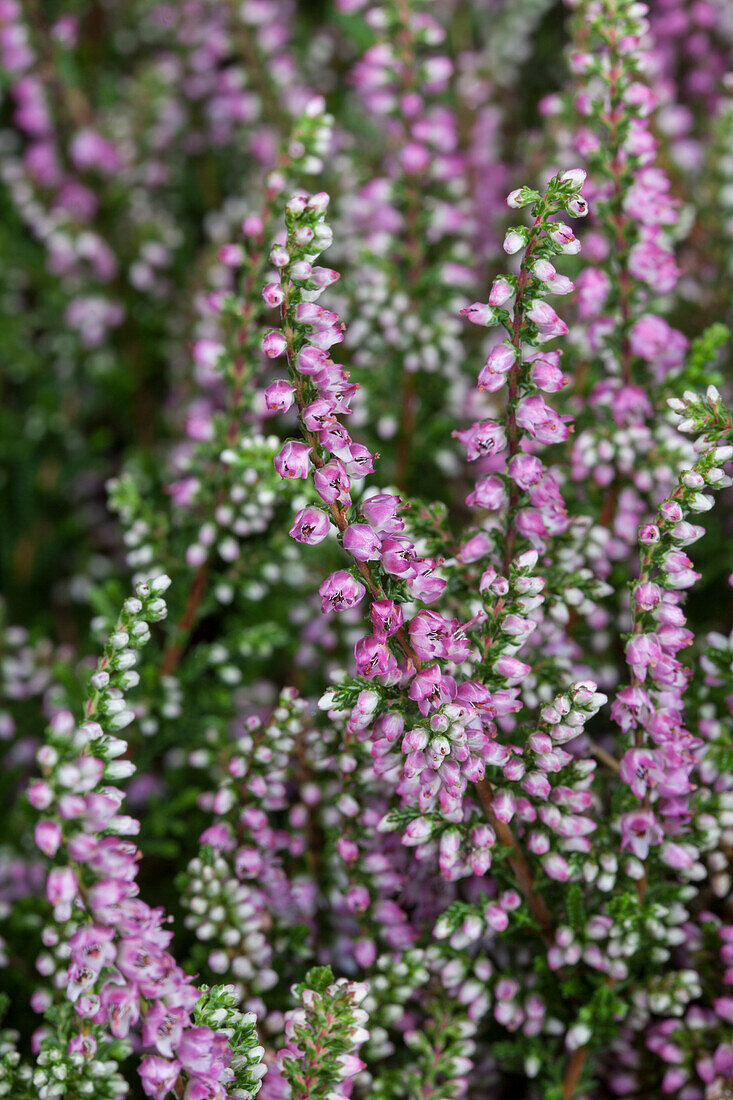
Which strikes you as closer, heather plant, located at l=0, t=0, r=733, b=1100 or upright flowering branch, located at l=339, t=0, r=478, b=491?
heather plant, located at l=0, t=0, r=733, b=1100

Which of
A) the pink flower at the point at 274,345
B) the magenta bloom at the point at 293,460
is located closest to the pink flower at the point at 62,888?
the magenta bloom at the point at 293,460

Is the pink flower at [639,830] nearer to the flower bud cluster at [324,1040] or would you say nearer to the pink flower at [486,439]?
the flower bud cluster at [324,1040]

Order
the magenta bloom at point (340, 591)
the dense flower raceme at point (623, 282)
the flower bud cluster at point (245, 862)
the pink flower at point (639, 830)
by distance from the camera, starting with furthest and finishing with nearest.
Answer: the dense flower raceme at point (623, 282) < the flower bud cluster at point (245, 862) < the pink flower at point (639, 830) < the magenta bloom at point (340, 591)

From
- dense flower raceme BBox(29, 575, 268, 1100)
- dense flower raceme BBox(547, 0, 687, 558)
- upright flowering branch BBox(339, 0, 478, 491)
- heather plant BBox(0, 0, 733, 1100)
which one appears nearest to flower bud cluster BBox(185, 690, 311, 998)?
heather plant BBox(0, 0, 733, 1100)

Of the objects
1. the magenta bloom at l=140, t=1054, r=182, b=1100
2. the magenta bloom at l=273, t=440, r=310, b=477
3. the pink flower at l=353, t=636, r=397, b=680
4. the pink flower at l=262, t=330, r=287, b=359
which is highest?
the pink flower at l=262, t=330, r=287, b=359

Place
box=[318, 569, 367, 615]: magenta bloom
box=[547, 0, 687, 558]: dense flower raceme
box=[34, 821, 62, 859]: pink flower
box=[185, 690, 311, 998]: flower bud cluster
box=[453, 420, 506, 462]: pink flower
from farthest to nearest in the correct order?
box=[547, 0, 687, 558]: dense flower raceme → box=[185, 690, 311, 998]: flower bud cluster → box=[453, 420, 506, 462]: pink flower → box=[318, 569, 367, 615]: magenta bloom → box=[34, 821, 62, 859]: pink flower

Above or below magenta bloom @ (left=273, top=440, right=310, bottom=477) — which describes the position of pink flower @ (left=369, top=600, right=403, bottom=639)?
below

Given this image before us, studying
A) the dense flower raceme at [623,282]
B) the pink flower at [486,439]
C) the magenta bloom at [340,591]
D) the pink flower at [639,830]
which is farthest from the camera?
the dense flower raceme at [623,282]

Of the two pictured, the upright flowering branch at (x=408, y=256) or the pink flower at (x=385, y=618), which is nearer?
the pink flower at (x=385, y=618)

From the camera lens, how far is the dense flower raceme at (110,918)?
1.00 meters

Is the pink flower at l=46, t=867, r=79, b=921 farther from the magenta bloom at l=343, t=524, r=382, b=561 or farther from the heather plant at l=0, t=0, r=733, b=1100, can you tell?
the magenta bloom at l=343, t=524, r=382, b=561

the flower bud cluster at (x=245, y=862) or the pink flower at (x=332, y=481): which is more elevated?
the pink flower at (x=332, y=481)

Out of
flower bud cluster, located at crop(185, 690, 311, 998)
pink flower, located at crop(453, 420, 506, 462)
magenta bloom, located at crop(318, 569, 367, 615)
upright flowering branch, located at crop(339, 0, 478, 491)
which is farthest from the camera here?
upright flowering branch, located at crop(339, 0, 478, 491)

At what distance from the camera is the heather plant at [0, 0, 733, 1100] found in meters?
1.12
